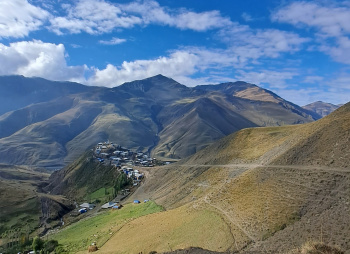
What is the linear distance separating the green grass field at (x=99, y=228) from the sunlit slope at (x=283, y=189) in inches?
290

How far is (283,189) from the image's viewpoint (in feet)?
174

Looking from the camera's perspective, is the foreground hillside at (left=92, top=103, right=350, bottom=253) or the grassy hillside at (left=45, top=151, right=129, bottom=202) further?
the grassy hillside at (left=45, top=151, right=129, bottom=202)

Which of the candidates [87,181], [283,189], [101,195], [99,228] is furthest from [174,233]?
[87,181]

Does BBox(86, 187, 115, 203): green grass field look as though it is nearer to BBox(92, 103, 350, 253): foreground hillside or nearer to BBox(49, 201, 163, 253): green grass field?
BBox(49, 201, 163, 253): green grass field

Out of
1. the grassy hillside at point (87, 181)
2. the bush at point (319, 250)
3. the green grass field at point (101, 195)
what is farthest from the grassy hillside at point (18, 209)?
the bush at point (319, 250)

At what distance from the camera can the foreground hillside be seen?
40.9 m

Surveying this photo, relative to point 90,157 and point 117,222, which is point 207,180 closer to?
point 117,222

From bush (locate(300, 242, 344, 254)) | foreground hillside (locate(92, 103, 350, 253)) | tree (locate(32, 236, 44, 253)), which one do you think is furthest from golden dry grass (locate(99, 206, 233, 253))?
tree (locate(32, 236, 44, 253))

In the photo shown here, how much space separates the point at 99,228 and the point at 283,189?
164 ft

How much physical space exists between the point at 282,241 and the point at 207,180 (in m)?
44.2

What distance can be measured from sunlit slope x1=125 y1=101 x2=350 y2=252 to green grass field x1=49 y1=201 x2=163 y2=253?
290 inches

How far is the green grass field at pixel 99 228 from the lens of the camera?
67.7 meters

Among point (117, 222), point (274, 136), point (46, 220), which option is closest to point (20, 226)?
point (46, 220)

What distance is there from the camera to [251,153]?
83688 millimetres
